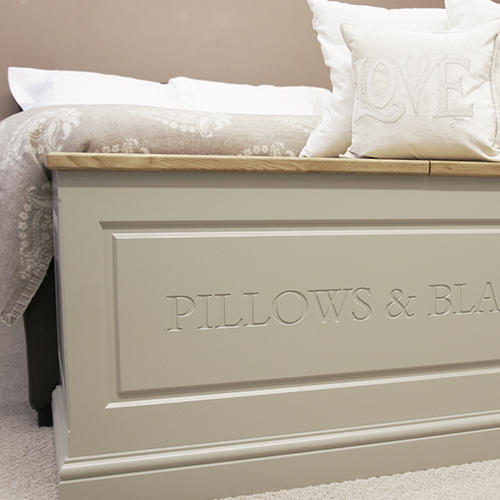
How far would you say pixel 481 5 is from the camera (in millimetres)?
948

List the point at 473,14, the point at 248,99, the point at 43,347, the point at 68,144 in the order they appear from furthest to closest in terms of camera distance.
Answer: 1. the point at 248,99
2. the point at 43,347
3. the point at 473,14
4. the point at 68,144

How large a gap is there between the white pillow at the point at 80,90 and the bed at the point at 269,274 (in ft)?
3.30

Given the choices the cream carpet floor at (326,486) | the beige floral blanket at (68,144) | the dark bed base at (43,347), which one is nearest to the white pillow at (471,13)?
the beige floral blanket at (68,144)

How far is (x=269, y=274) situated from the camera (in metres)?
0.86

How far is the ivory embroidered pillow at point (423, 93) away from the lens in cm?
85

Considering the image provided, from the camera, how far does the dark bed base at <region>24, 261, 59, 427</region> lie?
3.44 feet

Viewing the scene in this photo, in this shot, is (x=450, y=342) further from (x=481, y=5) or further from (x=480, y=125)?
(x=481, y=5)

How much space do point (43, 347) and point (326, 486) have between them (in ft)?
2.24

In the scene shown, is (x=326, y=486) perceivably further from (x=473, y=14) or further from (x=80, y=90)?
(x=80, y=90)

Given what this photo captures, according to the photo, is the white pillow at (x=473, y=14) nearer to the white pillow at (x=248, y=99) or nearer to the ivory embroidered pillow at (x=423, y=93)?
the ivory embroidered pillow at (x=423, y=93)

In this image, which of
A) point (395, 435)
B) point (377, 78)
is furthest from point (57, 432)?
point (377, 78)

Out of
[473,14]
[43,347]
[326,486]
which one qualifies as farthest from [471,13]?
[43,347]

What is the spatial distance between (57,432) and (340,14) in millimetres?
1025

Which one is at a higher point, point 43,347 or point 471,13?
point 471,13
